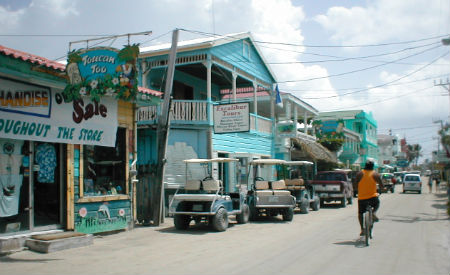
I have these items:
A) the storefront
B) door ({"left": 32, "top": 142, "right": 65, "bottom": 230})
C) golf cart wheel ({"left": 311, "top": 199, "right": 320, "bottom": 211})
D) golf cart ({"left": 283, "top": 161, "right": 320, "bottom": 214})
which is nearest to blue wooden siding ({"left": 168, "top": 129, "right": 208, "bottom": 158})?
golf cart ({"left": 283, "top": 161, "right": 320, "bottom": 214})

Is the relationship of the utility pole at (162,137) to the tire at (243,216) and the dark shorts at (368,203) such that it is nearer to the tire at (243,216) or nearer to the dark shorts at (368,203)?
the tire at (243,216)

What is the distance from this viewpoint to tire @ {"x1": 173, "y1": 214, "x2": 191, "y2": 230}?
12398 mm

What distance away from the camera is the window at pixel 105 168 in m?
11.5

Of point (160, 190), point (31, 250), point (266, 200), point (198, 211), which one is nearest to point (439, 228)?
point (266, 200)

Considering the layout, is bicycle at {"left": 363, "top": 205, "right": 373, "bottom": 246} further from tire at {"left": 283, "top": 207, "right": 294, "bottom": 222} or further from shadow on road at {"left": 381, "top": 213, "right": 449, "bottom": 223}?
shadow on road at {"left": 381, "top": 213, "right": 449, "bottom": 223}

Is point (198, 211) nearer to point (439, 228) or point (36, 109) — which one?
point (36, 109)

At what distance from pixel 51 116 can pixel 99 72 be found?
1.80 m

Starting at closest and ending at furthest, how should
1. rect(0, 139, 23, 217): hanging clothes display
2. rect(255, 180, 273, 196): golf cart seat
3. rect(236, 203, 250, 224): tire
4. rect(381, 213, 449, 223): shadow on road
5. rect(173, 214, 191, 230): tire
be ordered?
rect(0, 139, 23, 217): hanging clothes display
rect(173, 214, 191, 230): tire
rect(236, 203, 250, 224): tire
rect(381, 213, 449, 223): shadow on road
rect(255, 180, 273, 196): golf cart seat

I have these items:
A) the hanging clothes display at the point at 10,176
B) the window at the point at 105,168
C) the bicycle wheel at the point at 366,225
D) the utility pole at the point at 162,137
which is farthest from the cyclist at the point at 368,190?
the hanging clothes display at the point at 10,176

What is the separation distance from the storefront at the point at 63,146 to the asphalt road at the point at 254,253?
3.17 ft

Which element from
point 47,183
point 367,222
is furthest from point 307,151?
point 47,183

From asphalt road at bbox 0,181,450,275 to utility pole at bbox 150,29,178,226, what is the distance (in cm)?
95

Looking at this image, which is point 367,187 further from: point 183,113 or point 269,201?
point 183,113

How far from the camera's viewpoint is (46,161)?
10.4 meters
